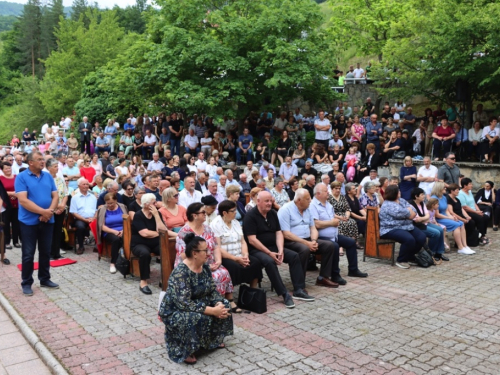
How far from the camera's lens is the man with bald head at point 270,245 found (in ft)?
24.1

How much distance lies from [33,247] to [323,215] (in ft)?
14.4

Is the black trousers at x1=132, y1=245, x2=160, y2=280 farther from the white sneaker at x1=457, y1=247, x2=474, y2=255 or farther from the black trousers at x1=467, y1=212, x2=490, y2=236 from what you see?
the black trousers at x1=467, y1=212, x2=490, y2=236

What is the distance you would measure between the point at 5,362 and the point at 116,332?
1.20m

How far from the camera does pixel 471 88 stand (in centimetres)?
1653

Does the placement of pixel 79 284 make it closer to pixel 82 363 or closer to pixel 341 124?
pixel 82 363

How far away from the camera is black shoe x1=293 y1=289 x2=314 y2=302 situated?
24.4 ft

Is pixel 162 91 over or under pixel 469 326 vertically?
over

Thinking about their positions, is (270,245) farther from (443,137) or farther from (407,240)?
(443,137)

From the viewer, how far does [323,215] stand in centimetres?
852

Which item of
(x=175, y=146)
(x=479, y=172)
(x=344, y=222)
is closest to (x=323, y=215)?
(x=344, y=222)

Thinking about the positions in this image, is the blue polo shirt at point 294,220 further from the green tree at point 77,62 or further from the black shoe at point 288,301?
the green tree at point 77,62

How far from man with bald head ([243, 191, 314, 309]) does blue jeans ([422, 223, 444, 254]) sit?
3387 millimetres

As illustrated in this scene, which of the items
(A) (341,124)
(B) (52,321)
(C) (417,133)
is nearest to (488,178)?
(C) (417,133)

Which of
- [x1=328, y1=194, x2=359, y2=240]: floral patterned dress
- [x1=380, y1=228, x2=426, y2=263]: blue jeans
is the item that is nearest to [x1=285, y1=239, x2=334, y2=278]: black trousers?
[x1=328, y1=194, x2=359, y2=240]: floral patterned dress
